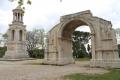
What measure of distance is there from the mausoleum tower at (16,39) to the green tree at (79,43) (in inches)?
541

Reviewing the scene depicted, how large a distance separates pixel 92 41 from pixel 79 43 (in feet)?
84.7

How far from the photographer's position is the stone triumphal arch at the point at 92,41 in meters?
17.4

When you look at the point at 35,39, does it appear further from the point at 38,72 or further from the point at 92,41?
the point at 38,72

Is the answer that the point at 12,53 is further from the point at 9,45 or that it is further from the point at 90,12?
the point at 90,12

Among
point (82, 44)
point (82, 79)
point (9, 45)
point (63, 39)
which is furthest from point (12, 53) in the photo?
point (82, 79)

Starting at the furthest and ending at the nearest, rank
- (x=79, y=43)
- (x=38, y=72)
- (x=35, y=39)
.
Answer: (x=35, y=39)
(x=79, y=43)
(x=38, y=72)

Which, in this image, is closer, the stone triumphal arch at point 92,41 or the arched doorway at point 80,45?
the stone triumphal arch at point 92,41

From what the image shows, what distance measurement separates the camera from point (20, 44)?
34.4 m

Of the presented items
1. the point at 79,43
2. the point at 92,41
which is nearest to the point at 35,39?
the point at 79,43

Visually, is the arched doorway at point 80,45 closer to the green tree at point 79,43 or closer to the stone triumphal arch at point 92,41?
the green tree at point 79,43

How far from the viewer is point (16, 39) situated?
3441 cm

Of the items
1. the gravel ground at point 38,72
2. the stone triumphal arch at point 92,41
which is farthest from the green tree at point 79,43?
the gravel ground at point 38,72

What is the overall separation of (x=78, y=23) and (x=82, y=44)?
23851mm

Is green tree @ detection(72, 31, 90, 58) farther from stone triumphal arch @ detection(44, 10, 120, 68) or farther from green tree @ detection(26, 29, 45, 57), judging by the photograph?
stone triumphal arch @ detection(44, 10, 120, 68)
